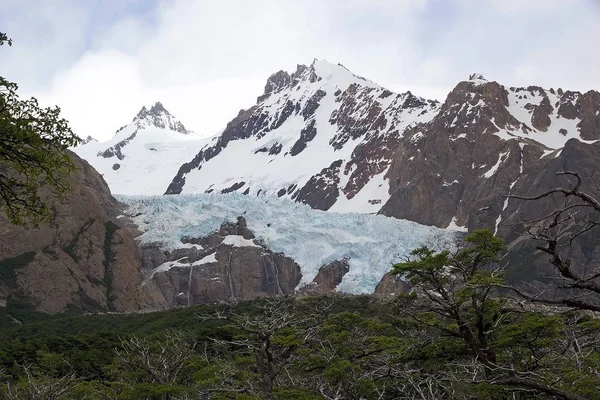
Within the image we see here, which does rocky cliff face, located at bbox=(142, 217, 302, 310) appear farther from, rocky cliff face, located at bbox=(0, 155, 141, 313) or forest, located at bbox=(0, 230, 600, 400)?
forest, located at bbox=(0, 230, 600, 400)

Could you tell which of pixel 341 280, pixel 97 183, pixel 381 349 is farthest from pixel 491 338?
pixel 97 183

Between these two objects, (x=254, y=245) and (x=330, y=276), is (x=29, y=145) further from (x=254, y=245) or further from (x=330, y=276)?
(x=254, y=245)

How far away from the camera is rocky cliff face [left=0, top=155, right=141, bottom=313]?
10281cm

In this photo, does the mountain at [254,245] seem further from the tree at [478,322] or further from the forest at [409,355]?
the tree at [478,322]

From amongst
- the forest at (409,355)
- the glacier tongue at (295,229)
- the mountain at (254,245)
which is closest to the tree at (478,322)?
the forest at (409,355)

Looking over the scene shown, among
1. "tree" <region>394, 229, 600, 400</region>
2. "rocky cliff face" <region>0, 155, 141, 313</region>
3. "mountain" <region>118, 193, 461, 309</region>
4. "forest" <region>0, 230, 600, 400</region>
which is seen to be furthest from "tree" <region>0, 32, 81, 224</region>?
"mountain" <region>118, 193, 461, 309</region>

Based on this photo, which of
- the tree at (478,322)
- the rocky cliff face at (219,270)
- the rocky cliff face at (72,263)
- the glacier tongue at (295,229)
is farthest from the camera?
the glacier tongue at (295,229)

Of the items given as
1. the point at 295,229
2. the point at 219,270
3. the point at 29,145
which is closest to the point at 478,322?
the point at 29,145

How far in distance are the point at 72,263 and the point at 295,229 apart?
175 feet

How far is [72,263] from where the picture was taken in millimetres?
112562

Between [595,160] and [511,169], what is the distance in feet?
93.8

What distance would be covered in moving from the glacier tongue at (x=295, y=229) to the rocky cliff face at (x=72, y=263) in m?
19.5

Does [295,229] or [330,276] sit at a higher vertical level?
[295,229]

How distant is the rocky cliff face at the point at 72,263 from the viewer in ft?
337
